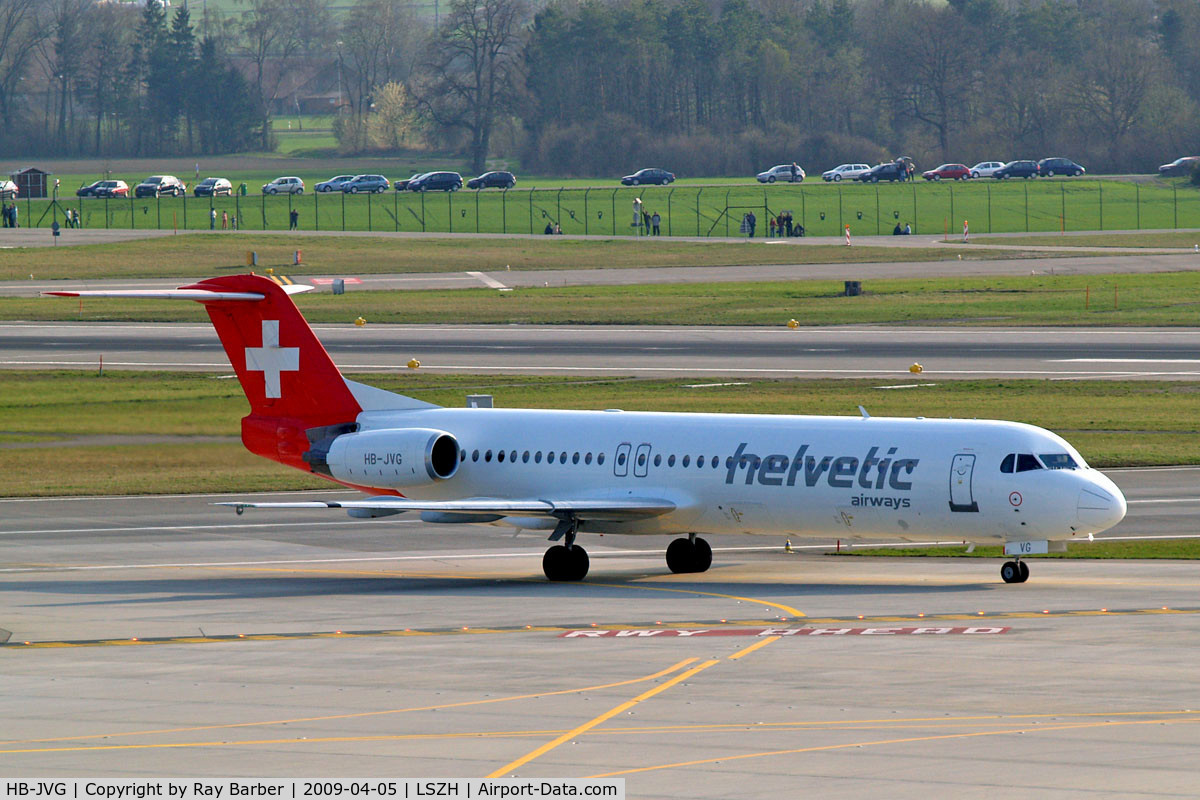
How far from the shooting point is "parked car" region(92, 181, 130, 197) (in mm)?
163250

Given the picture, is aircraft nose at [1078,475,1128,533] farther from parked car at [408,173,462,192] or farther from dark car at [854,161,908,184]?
dark car at [854,161,908,184]

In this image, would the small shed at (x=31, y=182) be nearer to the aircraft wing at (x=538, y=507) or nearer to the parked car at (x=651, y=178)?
the parked car at (x=651, y=178)

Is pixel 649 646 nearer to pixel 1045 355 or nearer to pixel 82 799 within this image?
pixel 82 799

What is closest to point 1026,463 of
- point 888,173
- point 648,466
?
point 648,466

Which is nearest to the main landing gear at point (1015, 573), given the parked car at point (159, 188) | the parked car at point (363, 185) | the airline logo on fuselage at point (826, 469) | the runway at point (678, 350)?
the airline logo on fuselage at point (826, 469)

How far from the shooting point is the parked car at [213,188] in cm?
16349

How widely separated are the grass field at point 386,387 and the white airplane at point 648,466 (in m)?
4.78

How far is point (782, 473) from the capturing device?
111 feet

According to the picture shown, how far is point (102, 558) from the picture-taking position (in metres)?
39.3

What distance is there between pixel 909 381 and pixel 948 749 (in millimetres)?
46231

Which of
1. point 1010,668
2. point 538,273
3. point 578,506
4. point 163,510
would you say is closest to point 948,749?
point 1010,668

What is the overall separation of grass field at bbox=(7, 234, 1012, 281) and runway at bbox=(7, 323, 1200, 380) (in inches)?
1008

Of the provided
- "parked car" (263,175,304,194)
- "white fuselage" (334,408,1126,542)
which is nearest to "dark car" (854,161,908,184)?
"parked car" (263,175,304,194)

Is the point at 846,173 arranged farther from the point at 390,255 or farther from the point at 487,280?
the point at 487,280
